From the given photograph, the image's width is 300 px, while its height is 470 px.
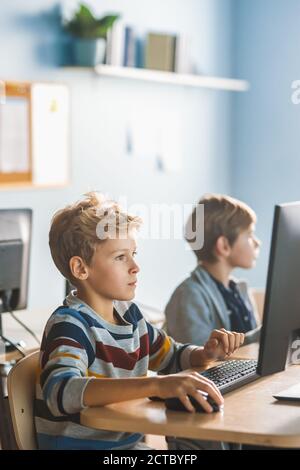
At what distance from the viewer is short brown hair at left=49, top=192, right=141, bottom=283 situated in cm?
201

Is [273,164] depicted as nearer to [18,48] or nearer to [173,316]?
[18,48]

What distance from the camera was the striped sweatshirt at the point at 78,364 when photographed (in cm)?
173

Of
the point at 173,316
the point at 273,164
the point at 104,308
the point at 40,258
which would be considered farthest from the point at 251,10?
the point at 104,308

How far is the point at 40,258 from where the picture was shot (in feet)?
14.3

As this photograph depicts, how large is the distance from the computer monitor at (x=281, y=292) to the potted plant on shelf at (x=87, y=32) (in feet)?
9.27

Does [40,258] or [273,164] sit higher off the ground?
[273,164]

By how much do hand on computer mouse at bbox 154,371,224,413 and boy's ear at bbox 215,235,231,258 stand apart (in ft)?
3.97

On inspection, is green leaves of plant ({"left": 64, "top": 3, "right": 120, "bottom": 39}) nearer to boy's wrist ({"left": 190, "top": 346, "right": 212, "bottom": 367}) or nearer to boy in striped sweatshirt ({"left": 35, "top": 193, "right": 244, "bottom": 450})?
boy in striped sweatshirt ({"left": 35, "top": 193, "right": 244, "bottom": 450})

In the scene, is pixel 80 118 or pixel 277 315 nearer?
pixel 277 315

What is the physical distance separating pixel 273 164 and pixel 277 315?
3915mm

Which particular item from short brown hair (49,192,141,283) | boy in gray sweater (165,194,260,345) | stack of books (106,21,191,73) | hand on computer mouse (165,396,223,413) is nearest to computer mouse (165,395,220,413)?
hand on computer mouse (165,396,223,413)

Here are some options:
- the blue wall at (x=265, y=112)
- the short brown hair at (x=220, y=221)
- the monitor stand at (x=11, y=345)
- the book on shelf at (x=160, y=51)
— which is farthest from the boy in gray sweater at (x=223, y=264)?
the blue wall at (x=265, y=112)

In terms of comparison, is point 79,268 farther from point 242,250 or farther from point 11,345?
point 242,250

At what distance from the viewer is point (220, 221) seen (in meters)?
2.88
